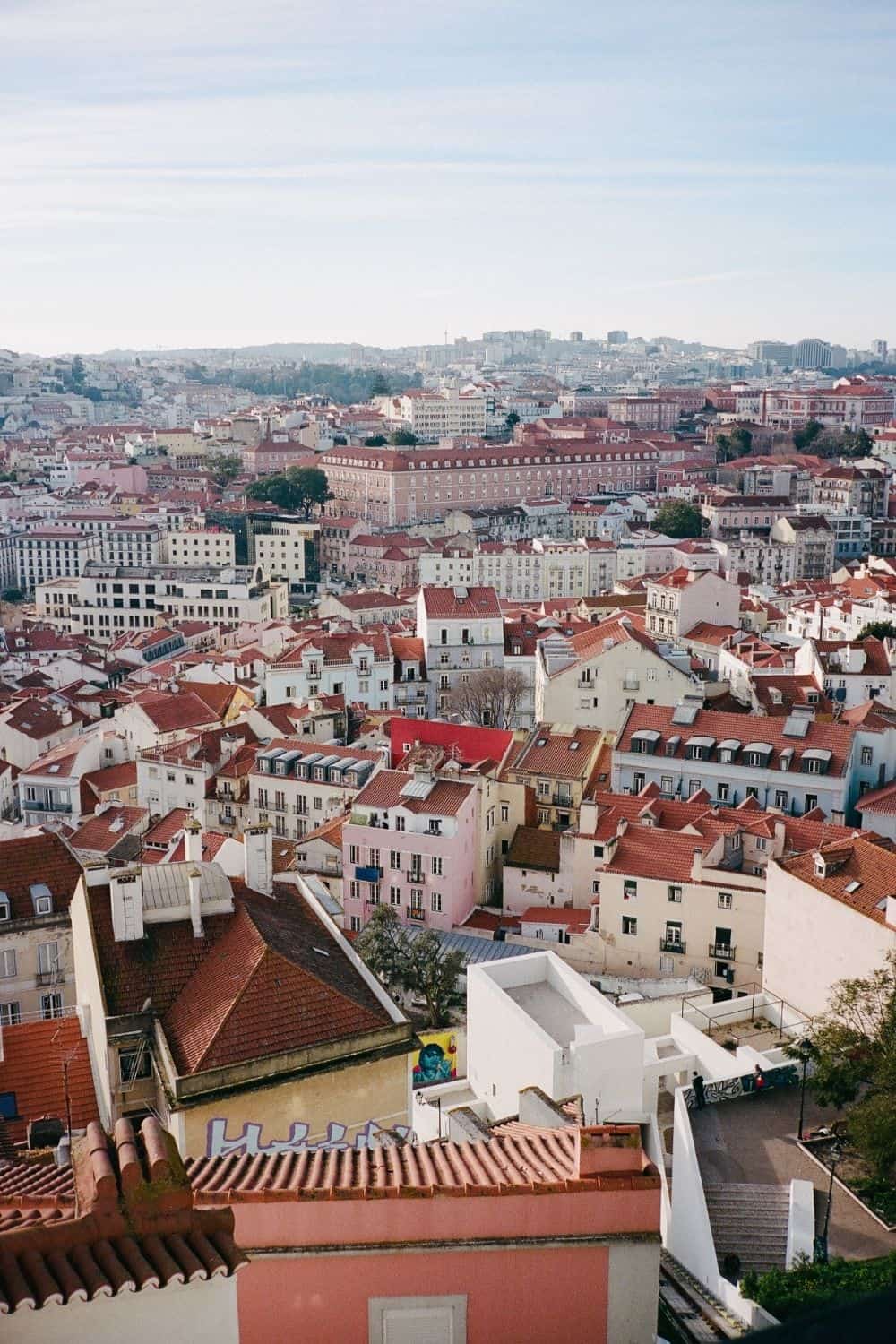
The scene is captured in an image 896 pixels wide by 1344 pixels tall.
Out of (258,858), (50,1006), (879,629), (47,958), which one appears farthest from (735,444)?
(258,858)

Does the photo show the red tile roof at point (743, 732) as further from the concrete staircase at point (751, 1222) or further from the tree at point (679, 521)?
the tree at point (679, 521)

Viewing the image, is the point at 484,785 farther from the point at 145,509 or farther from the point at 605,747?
the point at 145,509

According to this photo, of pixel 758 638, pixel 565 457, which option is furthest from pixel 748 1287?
pixel 565 457

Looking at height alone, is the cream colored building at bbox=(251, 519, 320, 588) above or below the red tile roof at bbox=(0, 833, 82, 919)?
below

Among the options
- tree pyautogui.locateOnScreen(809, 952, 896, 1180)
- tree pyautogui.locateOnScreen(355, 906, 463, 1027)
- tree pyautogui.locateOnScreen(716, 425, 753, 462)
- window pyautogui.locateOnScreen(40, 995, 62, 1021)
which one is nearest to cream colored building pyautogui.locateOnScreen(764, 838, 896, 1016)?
tree pyautogui.locateOnScreen(809, 952, 896, 1180)

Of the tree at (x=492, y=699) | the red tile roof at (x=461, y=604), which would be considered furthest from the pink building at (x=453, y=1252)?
the red tile roof at (x=461, y=604)

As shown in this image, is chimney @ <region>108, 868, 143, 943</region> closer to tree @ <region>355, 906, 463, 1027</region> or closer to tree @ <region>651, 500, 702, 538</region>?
tree @ <region>355, 906, 463, 1027</region>
